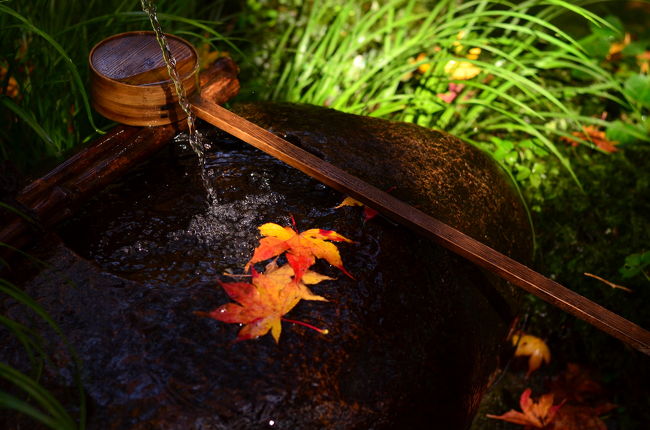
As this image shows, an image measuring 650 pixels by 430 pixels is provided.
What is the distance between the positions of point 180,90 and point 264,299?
872 millimetres

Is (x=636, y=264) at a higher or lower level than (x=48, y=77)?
higher

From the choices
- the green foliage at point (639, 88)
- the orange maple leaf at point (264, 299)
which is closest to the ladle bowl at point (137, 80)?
the orange maple leaf at point (264, 299)

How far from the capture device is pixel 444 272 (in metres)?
1.82

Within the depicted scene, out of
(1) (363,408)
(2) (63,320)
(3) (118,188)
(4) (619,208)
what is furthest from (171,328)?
(4) (619,208)

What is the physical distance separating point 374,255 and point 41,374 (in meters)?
1.02

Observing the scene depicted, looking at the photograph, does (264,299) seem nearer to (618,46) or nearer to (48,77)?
(48,77)

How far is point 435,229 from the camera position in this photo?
1.76 m

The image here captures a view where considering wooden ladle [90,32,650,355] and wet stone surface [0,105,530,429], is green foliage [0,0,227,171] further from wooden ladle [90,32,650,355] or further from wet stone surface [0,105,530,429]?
wet stone surface [0,105,530,429]

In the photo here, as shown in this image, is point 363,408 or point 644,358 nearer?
point 363,408

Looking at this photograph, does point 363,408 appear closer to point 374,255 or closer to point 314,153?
point 374,255

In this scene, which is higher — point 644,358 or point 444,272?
point 444,272

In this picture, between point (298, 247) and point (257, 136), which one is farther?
point (257, 136)

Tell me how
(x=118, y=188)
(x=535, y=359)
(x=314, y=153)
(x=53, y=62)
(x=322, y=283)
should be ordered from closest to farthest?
(x=322, y=283) < (x=118, y=188) < (x=314, y=153) < (x=53, y=62) < (x=535, y=359)

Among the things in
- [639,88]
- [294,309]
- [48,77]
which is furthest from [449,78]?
[48,77]
